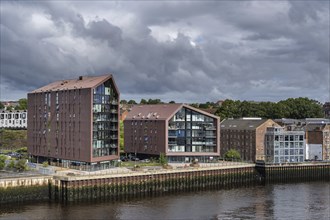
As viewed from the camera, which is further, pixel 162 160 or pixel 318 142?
pixel 318 142

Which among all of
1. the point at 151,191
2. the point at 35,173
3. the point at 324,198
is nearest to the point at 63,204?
the point at 35,173

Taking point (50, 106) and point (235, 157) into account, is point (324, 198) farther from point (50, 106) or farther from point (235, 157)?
point (50, 106)

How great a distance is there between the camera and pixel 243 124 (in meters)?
130

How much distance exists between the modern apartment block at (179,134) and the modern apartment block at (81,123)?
48.6 ft

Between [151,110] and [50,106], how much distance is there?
984 inches

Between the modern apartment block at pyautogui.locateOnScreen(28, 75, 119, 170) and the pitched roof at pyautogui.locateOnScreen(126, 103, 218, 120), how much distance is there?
1608cm

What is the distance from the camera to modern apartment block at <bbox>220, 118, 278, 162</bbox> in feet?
→ 406

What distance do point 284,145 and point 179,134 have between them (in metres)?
27.5

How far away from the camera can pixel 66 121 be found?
101 metres

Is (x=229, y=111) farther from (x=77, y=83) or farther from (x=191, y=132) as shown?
(x=77, y=83)

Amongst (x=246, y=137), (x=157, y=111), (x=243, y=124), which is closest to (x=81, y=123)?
(x=157, y=111)

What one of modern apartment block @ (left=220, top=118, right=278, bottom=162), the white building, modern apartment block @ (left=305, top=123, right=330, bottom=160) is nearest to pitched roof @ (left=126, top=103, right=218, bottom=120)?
modern apartment block @ (left=220, top=118, right=278, bottom=162)

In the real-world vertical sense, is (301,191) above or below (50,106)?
below

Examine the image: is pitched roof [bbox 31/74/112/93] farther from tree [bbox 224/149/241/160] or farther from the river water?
tree [bbox 224/149/241/160]
